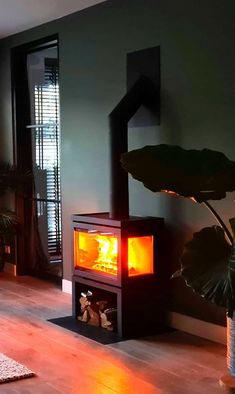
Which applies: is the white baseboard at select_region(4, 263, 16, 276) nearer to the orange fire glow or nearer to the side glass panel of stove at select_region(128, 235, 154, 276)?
the orange fire glow

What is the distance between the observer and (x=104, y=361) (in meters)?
3.75

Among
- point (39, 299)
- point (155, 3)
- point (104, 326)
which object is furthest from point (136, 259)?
point (155, 3)

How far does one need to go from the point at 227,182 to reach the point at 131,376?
127 cm

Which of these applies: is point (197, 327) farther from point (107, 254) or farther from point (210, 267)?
point (210, 267)

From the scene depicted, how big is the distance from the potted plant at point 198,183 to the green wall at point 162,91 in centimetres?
94

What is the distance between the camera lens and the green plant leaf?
9.87 feet

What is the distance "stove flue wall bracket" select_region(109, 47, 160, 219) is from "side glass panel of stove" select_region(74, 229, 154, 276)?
20cm

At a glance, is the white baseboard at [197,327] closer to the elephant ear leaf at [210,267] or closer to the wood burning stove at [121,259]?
the wood burning stove at [121,259]

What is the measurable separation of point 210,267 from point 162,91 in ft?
5.96

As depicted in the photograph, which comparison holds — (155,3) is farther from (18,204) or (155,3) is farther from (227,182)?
(18,204)

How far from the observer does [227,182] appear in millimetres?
3021

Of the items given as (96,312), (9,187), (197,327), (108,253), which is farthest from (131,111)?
(9,187)

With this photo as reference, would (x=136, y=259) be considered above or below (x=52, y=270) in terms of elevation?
above

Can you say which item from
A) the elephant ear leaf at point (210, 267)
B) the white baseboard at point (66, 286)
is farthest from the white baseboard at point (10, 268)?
the elephant ear leaf at point (210, 267)
